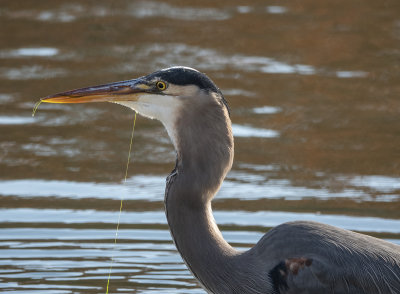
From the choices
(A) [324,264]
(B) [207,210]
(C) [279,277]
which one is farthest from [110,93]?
(A) [324,264]

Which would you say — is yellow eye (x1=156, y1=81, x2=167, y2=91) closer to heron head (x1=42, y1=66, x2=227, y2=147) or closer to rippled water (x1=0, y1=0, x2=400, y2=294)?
heron head (x1=42, y1=66, x2=227, y2=147)

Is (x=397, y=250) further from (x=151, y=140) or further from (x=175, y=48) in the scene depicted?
(x=175, y=48)

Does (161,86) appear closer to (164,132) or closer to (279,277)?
(279,277)

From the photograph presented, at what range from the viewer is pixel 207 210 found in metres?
5.95

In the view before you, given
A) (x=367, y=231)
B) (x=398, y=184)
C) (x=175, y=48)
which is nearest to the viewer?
(x=367, y=231)

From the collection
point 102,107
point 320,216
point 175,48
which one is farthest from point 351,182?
point 175,48

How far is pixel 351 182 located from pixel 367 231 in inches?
52.9

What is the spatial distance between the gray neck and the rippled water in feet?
4.50

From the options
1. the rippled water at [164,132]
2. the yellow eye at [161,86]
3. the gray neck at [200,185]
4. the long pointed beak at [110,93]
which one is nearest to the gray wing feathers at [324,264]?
the gray neck at [200,185]

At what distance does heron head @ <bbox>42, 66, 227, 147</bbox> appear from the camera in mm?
5898

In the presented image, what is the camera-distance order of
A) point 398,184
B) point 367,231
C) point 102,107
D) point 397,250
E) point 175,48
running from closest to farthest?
1. point 397,250
2. point 367,231
3. point 398,184
4. point 102,107
5. point 175,48

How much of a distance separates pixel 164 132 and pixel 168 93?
499cm

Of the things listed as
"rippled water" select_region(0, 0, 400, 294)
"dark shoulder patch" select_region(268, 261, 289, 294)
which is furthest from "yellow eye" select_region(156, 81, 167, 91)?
"rippled water" select_region(0, 0, 400, 294)

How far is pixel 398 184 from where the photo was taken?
30.7ft
